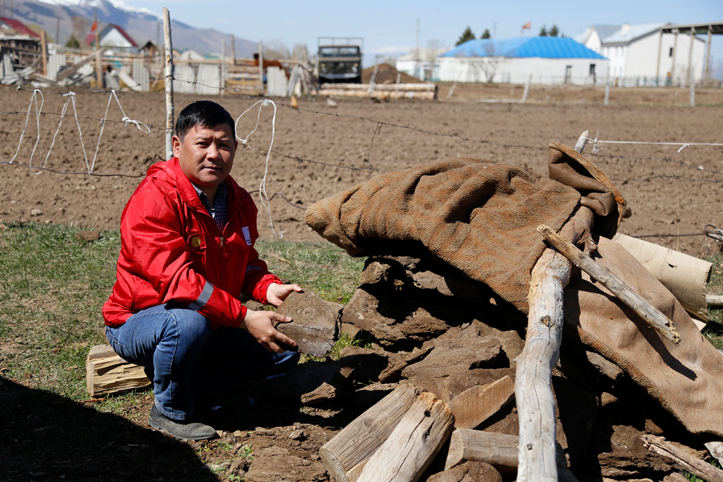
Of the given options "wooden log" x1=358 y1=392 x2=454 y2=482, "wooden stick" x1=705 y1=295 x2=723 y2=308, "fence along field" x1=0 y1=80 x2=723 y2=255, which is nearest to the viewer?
"wooden log" x1=358 y1=392 x2=454 y2=482

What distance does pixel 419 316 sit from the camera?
11.3 ft

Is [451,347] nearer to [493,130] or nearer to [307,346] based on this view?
[307,346]

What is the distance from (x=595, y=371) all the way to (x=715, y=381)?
0.68 meters

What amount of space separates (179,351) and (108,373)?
30.7 inches

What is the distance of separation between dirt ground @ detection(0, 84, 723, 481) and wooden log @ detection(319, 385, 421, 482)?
229mm

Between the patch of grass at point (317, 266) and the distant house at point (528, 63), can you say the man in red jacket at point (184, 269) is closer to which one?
the patch of grass at point (317, 266)

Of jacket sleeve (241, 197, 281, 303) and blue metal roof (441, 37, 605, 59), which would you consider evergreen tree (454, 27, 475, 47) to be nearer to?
blue metal roof (441, 37, 605, 59)

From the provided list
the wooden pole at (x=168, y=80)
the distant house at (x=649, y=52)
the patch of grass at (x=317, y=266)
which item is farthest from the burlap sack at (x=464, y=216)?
the distant house at (x=649, y=52)

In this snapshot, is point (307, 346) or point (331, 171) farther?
point (331, 171)

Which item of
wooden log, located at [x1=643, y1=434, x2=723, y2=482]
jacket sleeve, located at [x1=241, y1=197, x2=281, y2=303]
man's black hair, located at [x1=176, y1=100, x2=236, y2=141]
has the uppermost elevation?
man's black hair, located at [x1=176, y1=100, x2=236, y2=141]

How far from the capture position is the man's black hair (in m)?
2.60

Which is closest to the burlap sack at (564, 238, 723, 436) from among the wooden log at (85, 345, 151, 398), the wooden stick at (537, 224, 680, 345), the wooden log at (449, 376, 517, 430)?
the wooden stick at (537, 224, 680, 345)

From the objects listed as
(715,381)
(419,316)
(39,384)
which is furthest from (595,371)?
(39,384)

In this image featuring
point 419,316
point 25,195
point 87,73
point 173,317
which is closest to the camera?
point 173,317
